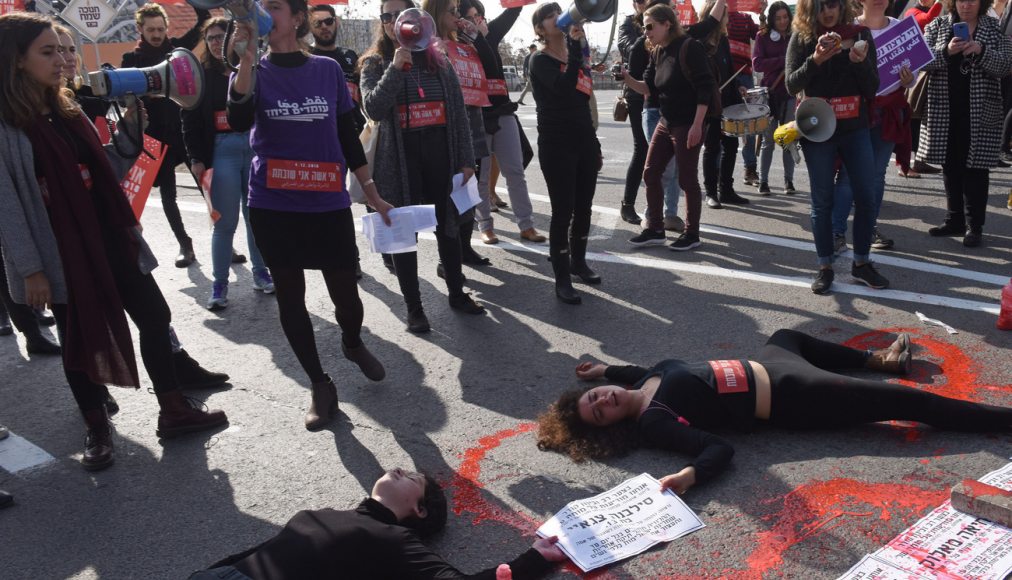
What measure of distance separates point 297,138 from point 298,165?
5.0 inches

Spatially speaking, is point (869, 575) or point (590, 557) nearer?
point (869, 575)

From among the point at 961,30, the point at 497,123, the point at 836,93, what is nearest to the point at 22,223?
the point at 497,123

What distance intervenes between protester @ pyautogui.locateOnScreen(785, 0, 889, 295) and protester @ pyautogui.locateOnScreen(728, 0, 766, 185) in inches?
130

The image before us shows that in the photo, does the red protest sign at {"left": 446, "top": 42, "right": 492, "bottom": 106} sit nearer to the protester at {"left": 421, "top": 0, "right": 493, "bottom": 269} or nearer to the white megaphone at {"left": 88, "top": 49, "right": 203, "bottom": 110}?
the protester at {"left": 421, "top": 0, "right": 493, "bottom": 269}

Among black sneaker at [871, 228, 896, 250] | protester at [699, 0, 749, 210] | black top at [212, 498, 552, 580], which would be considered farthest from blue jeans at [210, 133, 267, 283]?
black sneaker at [871, 228, 896, 250]

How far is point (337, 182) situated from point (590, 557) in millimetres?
2118

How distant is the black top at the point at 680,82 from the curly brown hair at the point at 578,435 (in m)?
3.55

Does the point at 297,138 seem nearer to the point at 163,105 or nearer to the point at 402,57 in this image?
the point at 402,57

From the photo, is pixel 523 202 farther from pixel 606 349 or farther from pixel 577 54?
pixel 606 349

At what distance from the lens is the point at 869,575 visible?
9.07 feet

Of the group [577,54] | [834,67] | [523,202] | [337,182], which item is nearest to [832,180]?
[834,67]

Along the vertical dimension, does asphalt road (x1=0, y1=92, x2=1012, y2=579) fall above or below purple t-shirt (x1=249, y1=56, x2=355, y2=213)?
below

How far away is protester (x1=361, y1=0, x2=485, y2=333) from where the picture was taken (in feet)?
16.6

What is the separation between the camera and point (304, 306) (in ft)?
13.7
